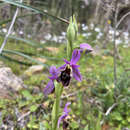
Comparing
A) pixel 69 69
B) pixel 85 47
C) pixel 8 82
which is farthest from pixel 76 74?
pixel 8 82

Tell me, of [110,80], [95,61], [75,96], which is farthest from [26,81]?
[95,61]

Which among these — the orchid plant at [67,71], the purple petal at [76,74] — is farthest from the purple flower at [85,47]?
the purple petal at [76,74]

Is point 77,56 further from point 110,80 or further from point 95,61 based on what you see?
point 95,61

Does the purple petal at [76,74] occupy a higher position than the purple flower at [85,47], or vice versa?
the purple flower at [85,47]

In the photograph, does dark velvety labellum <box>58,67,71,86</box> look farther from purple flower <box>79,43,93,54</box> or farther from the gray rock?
the gray rock

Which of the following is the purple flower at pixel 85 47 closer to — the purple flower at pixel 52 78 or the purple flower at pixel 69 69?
the purple flower at pixel 69 69

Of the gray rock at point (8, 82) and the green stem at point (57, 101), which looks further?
the gray rock at point (8, 82)

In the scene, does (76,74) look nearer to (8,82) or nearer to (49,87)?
(49,87)

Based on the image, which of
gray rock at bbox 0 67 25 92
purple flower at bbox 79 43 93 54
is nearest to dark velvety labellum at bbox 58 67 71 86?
purple flower at bbox 79 43 93 54
